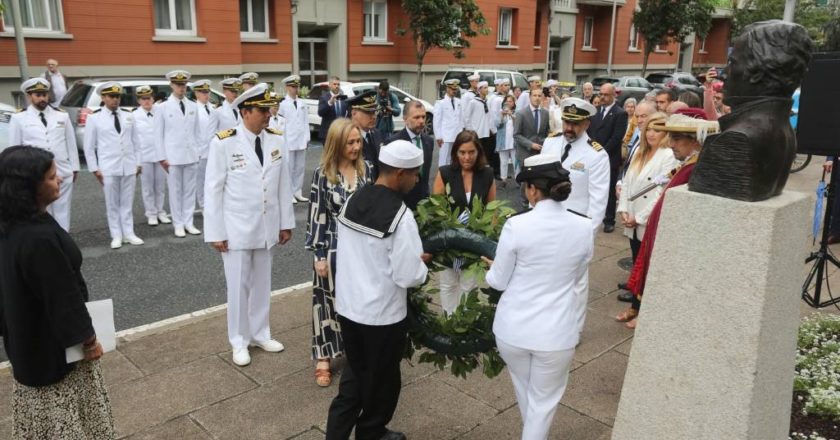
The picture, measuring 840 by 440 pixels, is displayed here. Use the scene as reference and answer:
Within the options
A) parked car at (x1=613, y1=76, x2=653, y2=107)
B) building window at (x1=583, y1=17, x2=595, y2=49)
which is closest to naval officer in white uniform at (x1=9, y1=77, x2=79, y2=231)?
parked car at (x1=613, y1=76, x2=653, y2=107)

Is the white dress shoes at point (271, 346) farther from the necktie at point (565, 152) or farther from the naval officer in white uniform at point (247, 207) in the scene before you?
the necktie at point (565, 152)

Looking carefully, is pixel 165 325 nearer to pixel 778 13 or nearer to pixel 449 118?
pixel 449 118

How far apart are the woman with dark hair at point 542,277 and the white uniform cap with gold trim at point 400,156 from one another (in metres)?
0.60

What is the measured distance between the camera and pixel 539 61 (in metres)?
34.1

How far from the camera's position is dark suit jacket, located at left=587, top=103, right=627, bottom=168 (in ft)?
28.7

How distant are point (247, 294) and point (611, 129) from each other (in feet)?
19.1

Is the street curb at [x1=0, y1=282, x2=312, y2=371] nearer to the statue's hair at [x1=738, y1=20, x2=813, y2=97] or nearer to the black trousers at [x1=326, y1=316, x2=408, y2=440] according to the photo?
the black trousers at [x1=326, y1=316, x2=408, y2=440]

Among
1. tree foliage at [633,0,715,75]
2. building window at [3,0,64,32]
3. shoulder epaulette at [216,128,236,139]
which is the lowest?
shoulder epaulette at [216,128,236,139]

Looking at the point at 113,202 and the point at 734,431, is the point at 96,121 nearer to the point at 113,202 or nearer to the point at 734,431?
the point at 113,202

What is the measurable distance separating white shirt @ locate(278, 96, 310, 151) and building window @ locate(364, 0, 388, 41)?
14998 millimetres

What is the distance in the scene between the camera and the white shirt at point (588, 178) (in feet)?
17.1

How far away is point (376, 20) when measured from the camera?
84.5ft

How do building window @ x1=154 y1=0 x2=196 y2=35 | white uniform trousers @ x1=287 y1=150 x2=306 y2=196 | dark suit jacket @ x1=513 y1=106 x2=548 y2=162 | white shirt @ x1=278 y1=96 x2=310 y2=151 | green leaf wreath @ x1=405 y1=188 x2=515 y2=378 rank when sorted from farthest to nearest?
building window @ x1=154 y1=0 x2=196 y2=35
white uniform trousers @ x1=287 y1=150 x2=306 y2=196
white shirt @ x1=278 y1=96 x2=310 y2=151
dark suit jacket @ x1=513 y1=106 x2=548 y2=162
green leaf wreath @ x1=405 y1=188 x2=515 y2=378

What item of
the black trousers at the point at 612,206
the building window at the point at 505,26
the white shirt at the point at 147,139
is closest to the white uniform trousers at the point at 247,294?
the white shirt at the point at 147,139
